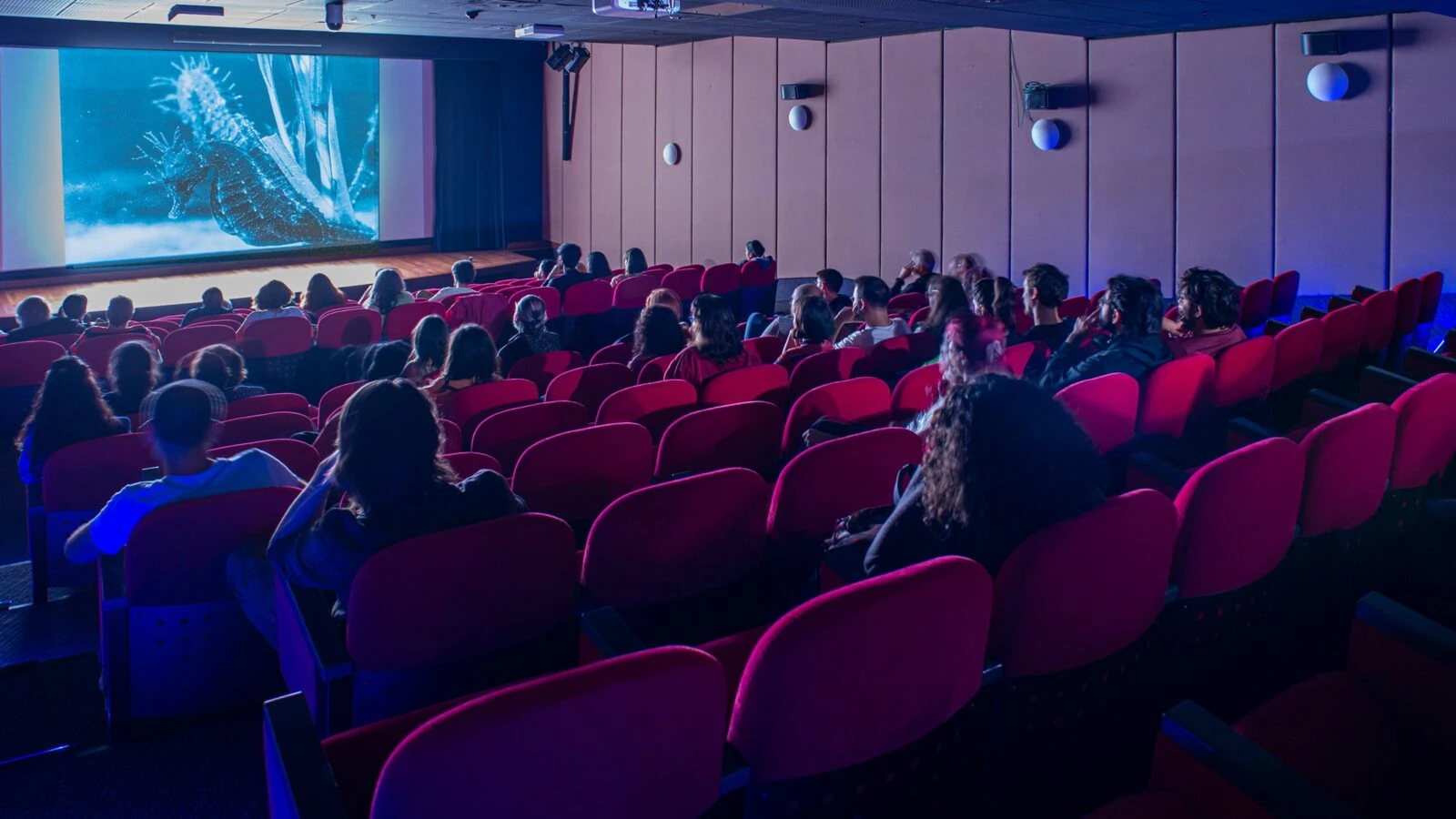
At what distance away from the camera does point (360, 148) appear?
15.4 meters

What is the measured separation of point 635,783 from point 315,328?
275 inches

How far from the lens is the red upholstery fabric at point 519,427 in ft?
12.8

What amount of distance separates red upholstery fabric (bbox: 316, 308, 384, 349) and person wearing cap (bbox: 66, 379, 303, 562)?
4.59 metres

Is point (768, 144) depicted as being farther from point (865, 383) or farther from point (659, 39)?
point (865, 383)

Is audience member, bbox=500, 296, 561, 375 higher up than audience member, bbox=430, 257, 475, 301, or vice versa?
audience member, bbox=430, 257, 475, 301

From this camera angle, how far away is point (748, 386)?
4590mm

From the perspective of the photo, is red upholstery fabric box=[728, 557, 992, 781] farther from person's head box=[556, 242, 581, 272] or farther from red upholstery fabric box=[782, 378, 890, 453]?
person's head box=[556, 242, 581, 272]

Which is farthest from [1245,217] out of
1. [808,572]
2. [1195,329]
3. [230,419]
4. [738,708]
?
[738,708]

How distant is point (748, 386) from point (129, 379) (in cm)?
292

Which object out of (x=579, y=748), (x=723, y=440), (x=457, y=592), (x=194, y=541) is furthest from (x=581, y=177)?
(x=579, y=748)

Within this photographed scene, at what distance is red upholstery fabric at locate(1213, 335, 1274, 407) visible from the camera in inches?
176

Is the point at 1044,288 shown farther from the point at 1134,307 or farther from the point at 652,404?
the point at 652,404

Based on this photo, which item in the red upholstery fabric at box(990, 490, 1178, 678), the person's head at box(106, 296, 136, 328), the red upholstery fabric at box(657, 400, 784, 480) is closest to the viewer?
the red upholstery fabric at box(990, 490, 1178, 678)

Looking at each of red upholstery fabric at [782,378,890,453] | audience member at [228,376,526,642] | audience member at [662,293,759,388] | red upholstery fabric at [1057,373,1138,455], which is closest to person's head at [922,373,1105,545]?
audience member at [228,376,526,642]
